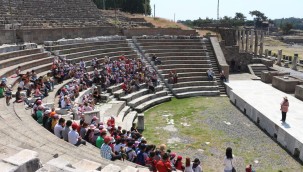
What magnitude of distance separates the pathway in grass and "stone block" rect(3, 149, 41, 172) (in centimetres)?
728

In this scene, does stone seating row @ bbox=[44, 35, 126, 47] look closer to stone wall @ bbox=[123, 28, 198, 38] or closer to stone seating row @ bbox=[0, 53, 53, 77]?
stone seating row @ bbox=[0, 53, 53, 77]

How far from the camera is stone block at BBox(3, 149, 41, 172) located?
4.92 meters

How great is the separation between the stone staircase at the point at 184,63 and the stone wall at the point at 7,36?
9589 millimetres

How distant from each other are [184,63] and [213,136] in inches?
455

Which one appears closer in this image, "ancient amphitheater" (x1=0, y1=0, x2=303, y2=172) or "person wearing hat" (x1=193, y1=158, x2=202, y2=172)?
"ancient amphitheater" (x1=0, y1=0, x2=303, y2=172)

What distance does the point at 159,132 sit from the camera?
587 inches

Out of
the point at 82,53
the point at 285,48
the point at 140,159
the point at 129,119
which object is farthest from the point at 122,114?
the point at 285,48

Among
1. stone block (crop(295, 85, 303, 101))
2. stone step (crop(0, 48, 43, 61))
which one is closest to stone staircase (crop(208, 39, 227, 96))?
stone block (crop(295, 85, 303, 101))

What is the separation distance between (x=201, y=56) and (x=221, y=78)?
3.23 m

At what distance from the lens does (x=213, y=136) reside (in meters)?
14.4

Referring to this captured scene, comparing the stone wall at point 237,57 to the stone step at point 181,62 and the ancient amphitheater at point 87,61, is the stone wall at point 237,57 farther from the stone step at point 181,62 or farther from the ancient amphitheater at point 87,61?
the stone step at point 181,62

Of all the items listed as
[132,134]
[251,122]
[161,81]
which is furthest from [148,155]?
[161,81]

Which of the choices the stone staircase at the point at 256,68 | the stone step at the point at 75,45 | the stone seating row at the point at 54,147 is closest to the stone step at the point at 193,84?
the stone staircase at the point at 256,68

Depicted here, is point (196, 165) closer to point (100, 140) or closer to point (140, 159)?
point (140, 159)
